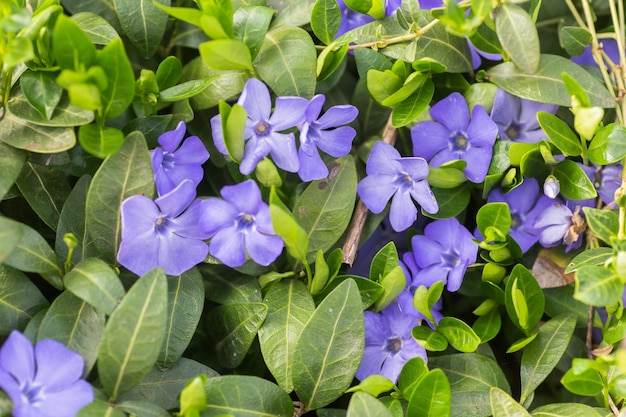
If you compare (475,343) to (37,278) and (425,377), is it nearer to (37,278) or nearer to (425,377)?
(425,377)

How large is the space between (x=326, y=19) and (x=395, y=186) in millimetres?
292

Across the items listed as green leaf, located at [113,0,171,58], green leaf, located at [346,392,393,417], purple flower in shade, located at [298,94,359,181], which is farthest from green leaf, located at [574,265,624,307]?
green leaf, located at [113,0,171,58]

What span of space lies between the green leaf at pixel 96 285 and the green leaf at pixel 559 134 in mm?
689

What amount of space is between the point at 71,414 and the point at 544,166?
83cm

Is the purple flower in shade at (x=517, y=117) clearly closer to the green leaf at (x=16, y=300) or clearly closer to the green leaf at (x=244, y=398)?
the green leaf at (x=244, y=398)

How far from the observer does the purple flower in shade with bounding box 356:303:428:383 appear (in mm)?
1152

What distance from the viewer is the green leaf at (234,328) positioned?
1104mm

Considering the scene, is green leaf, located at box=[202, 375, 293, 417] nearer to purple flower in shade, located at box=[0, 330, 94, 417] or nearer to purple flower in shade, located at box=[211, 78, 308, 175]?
purple flower in shade, located at box=[0, 330, 94, 417]

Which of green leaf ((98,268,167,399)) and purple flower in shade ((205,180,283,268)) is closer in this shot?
green leaf ((98,268,167,399))

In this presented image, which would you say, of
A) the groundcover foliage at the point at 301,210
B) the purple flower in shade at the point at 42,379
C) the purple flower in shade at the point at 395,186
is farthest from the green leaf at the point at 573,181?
the purple flower in shade at the point at 42,379

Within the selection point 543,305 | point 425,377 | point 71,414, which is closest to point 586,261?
point 543,305

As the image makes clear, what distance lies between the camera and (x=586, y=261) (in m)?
1.11

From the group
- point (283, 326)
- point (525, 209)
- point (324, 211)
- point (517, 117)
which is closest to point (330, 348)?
point (283, 326)

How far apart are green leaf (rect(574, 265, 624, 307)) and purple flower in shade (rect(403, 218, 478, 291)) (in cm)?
23
